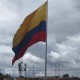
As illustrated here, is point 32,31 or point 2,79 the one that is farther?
point 2,79

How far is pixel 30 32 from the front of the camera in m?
22.1

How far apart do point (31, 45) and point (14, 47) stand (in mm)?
1029

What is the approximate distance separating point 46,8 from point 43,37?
1581mm

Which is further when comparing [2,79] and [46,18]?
[2,79]

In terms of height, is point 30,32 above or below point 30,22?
below

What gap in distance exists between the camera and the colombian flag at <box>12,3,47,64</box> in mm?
21797

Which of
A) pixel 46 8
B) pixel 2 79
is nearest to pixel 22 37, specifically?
pixel 46 8

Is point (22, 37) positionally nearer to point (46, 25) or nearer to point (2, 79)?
point (46, 25)

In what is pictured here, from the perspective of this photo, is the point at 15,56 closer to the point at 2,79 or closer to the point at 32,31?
the point at 32,31

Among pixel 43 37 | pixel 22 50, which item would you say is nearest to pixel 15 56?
pixel 22 50

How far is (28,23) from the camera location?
22.1 metres

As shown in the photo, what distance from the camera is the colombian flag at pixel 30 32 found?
21.8m

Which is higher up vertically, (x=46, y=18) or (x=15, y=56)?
(x=46, y=18)

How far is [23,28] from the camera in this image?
2198cm
